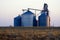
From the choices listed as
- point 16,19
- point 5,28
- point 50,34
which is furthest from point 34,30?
point 16,19

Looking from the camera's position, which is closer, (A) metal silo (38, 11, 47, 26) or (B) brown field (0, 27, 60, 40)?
Answer: (B) brown field (0, 27, 60, 40)

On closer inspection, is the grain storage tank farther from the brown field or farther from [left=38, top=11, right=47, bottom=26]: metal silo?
the brown field

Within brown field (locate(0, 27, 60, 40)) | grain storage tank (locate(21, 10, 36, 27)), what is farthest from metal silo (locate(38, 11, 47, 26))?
brown field (locate(0, 27, 60, 40))

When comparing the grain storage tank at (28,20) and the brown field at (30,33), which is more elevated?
the grain storage tank at (28,20)

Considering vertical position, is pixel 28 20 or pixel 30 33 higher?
pixel 28 20

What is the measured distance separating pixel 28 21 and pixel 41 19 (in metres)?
0.32

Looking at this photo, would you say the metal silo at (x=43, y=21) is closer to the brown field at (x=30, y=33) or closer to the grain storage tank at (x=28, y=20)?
the grain storage tank at (x=28, y=20)

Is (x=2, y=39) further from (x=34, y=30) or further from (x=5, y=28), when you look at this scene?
(x=34, y=30)

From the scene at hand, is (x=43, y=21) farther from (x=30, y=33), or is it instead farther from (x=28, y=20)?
(x=30, y=33)

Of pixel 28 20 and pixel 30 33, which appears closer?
pixel 30 33

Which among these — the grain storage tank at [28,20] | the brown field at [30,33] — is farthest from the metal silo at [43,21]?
the brown field at [30,33]

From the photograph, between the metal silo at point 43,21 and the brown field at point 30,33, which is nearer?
the brown field at point 30,33

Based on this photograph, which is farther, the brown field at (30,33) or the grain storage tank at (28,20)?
the grain storage tank at (28,20)

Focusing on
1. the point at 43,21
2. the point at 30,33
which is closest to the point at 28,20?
the point at 43,21
